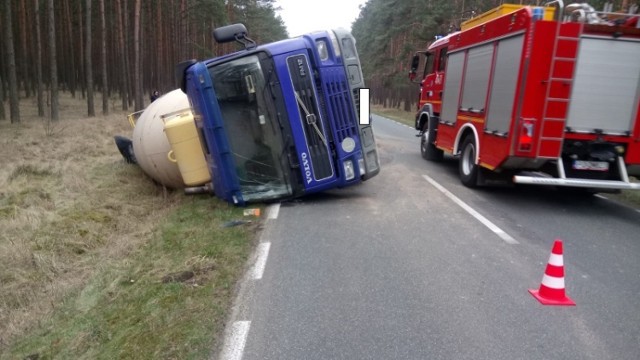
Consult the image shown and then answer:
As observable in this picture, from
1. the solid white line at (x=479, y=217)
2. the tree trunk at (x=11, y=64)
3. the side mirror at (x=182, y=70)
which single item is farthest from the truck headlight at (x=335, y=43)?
the tree trunk at (x=11, y=64)

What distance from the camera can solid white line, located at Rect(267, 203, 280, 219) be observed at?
723 cm

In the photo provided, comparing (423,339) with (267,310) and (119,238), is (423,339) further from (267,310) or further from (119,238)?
(119,238)

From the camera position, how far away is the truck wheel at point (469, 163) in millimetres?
8984

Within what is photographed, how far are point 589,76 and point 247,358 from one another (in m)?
6.59

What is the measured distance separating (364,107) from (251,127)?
192 centimetres

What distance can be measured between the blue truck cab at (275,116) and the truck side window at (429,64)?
213 inches

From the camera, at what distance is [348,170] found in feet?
25.8

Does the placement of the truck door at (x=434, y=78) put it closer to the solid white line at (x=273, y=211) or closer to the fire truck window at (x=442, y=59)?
the fire truck window at (x=442, y=59)

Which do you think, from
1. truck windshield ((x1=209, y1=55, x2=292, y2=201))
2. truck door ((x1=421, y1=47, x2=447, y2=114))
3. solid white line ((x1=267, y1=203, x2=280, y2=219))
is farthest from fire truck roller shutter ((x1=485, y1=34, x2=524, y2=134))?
solid white line ((x1=267, y1=203, x2=280, y2=219))

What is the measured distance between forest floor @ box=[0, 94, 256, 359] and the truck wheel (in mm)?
4363

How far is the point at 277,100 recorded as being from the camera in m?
7.48

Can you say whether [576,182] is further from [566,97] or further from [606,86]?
[606,86]

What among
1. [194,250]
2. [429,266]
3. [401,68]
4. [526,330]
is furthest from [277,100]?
[401,68]

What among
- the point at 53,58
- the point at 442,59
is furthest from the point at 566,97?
the point at 53,58
